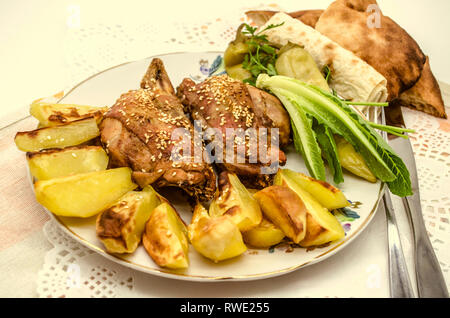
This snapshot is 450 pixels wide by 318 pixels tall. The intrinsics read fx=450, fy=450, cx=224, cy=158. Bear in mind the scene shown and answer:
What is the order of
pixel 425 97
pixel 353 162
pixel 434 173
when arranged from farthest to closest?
pixel 425 97, pixel 434 173, pixel 353 162

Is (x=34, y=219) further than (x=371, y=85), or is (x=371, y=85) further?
(x=371, y=85)

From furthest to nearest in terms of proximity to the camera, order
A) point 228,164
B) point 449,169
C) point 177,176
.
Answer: point 449,169
point 228,164
point 177,176

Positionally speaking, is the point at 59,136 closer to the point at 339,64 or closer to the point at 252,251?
the point at 252,251

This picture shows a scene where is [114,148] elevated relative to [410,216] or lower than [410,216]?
elevated

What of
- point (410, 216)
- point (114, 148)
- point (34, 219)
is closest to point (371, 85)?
point (410, 216)

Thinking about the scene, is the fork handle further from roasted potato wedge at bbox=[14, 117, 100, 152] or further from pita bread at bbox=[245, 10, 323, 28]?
pita bread at bbox=[245, 10, 323, 28]

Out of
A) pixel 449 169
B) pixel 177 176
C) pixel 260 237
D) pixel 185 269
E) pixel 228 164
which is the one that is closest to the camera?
pixel 185 269

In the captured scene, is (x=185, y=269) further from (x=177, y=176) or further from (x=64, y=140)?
(x=64, y=140)

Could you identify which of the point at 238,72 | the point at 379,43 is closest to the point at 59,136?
the point at 238,72
